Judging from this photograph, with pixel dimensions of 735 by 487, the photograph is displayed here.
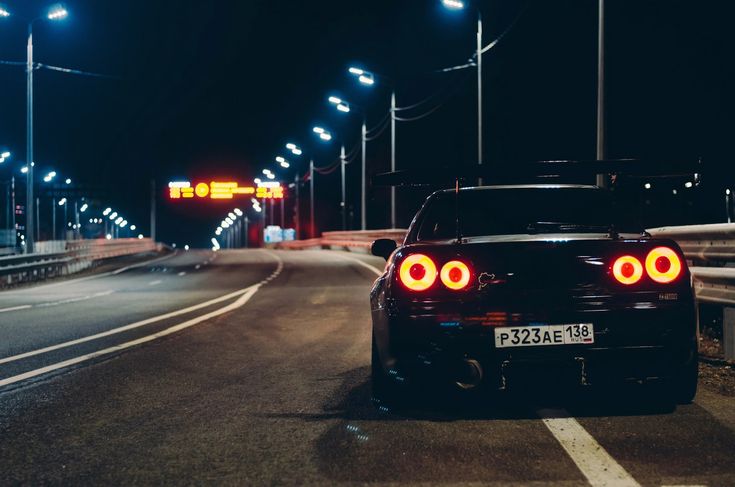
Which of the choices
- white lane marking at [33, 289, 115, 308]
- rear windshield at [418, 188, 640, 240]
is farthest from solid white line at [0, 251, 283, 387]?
rear windshield at [418, 188, 640, 240]

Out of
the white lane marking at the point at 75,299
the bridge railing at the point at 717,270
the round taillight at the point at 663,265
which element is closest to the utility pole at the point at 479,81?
the white lane marking at the point at 75,299

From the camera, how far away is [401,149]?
328 ft

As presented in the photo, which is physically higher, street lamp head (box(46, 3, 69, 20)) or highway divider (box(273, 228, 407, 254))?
street lamp head (box(46, 3, 69, 20))

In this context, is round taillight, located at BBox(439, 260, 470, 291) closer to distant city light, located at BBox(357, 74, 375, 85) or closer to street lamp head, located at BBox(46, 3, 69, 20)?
street lamp head, located at BBox(46, 3, 69, 20)

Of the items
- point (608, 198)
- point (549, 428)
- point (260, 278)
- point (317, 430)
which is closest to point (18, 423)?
point (317, 430)

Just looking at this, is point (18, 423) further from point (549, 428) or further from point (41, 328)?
point (41, 328)

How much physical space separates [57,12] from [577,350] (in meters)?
27.6

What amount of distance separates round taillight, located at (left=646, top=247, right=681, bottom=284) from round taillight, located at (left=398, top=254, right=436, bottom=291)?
1188mm

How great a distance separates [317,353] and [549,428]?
11.5ft

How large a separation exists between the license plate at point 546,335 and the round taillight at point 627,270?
325mm

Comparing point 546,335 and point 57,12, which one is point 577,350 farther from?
point 57,12

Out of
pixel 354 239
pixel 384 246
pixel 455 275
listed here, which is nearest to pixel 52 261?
pixel 384 246

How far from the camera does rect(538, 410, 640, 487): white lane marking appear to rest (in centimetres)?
390

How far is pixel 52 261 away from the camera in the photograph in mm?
25984
